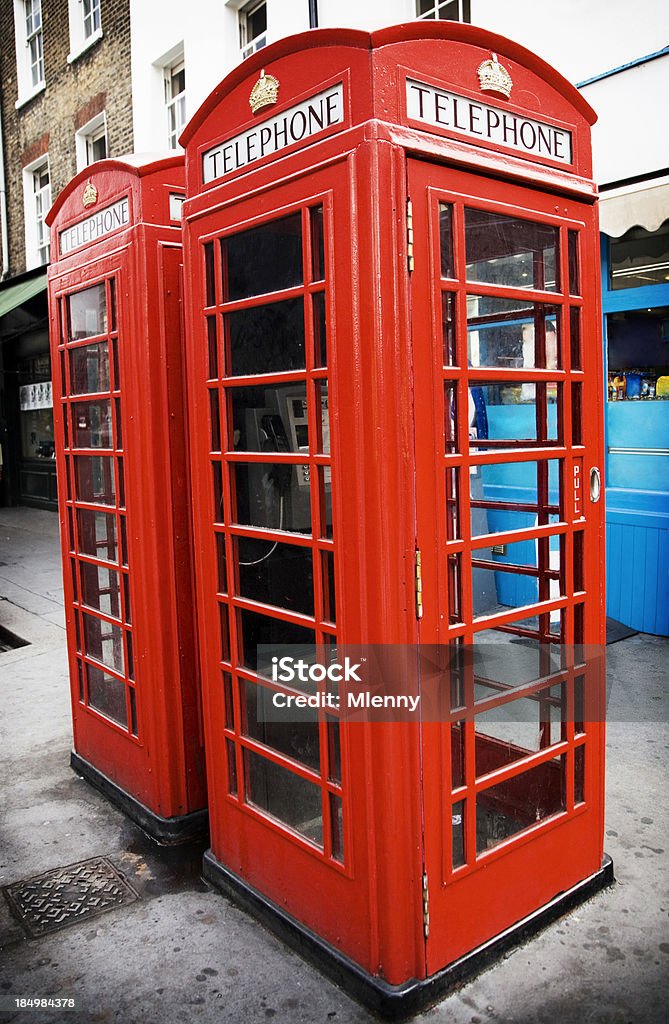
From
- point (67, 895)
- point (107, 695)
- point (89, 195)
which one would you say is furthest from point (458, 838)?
point (89, 195)

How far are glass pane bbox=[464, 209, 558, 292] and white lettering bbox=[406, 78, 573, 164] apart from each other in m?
0.23

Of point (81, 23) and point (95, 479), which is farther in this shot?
point (81, 23)

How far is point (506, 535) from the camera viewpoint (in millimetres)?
2637

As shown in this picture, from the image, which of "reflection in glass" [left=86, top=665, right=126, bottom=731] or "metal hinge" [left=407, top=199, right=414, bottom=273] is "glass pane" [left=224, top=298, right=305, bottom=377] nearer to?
"metal hinge" [left=407, top=199, right=414, bottom=273]

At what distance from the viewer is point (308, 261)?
2.44 meters

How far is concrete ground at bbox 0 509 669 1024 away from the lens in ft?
8.26

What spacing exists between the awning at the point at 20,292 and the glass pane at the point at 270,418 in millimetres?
10893

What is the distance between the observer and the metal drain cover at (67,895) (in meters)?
3.05

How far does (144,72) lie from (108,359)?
30.4ft

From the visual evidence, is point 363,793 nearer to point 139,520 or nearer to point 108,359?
point 139,520

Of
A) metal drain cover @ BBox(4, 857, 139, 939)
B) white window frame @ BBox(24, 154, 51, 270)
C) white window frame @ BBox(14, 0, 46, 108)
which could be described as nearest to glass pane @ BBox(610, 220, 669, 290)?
metal drain cover @ BBox(4, 857, 139, 939)

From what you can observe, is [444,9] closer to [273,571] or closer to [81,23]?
[273,571]

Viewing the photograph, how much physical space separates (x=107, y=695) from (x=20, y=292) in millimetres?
11451

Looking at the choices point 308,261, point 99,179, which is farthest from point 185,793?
point 99,179
